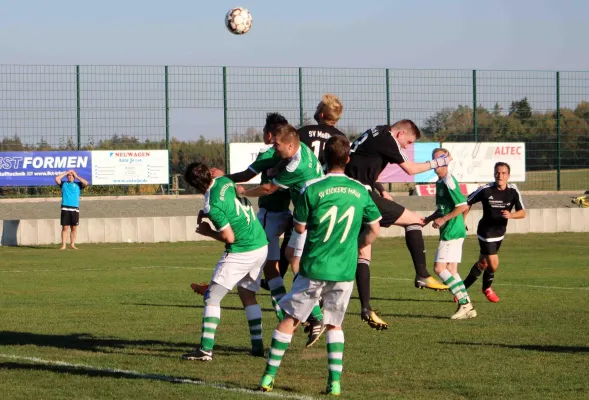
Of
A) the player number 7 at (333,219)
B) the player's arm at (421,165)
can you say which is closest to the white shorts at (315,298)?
the player number 7 at (333,219)

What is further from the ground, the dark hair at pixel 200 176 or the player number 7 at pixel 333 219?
the dark hair at pixel 200 176

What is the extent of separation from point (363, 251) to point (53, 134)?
874 inches

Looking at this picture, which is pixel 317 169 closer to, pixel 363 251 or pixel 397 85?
pixel 363 251

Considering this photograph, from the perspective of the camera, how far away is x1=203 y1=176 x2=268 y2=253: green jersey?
916 cm

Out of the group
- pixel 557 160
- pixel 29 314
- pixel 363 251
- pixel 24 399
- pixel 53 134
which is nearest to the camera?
pixel 24 399

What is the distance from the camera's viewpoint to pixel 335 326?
800 cm

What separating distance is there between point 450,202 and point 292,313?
6090mm

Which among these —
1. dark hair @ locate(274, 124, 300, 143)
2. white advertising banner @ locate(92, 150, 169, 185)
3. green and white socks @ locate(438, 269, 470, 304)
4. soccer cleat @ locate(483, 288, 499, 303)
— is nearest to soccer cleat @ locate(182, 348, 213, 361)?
dark hair @ locate(274, 124, 300, 143)

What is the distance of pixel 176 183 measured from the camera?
3419 centimetres

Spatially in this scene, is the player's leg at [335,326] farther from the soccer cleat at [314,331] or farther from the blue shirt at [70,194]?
the blue shirt at [70,194]

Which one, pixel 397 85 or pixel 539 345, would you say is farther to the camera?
pixel 397 85

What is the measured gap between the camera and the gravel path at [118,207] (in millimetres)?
33156

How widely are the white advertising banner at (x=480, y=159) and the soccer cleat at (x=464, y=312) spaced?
74.5 feet

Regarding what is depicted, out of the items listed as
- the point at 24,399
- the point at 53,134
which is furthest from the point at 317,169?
the point at 53,134
